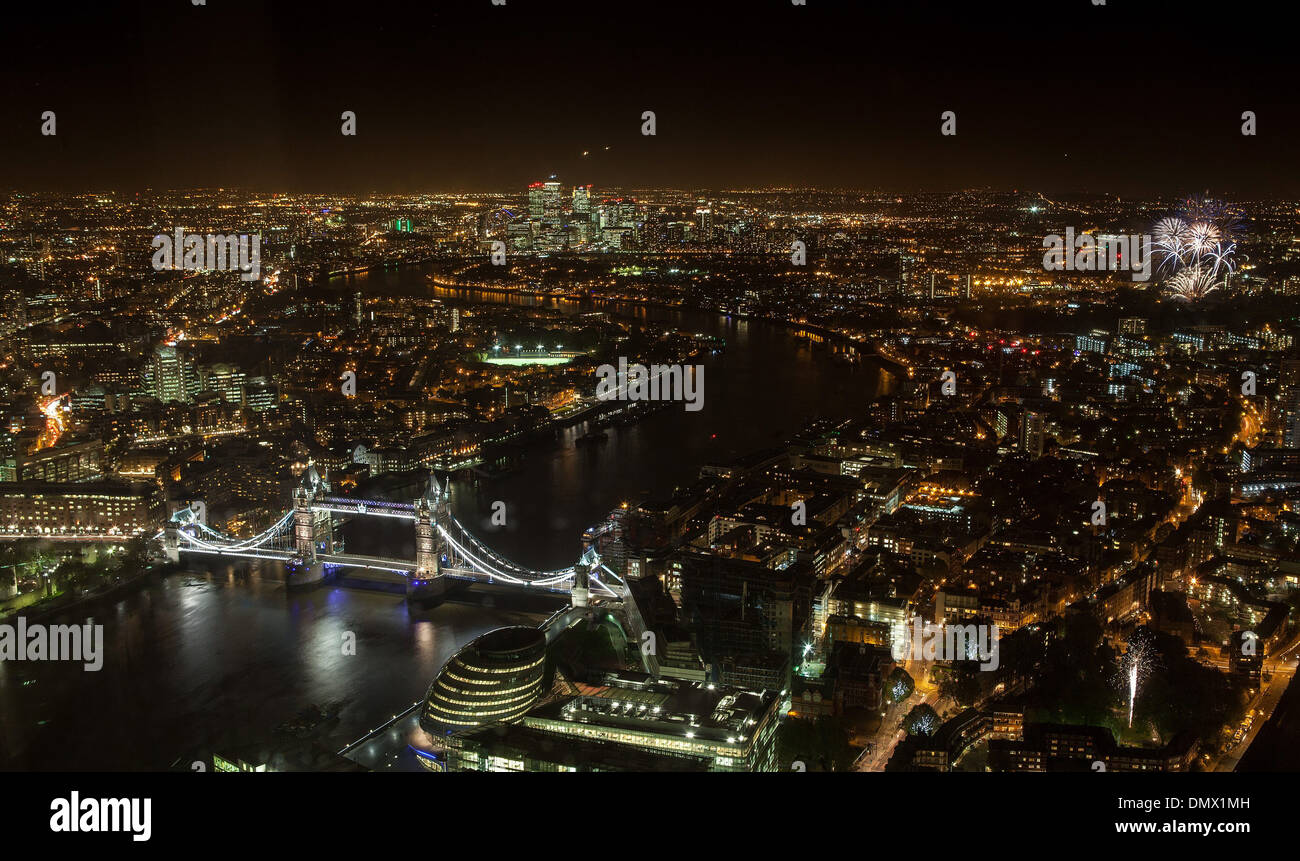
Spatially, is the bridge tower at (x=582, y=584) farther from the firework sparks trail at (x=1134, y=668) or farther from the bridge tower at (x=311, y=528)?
the firework sparks trail at (x=1134, y=668)

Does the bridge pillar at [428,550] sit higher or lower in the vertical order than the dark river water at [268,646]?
higher

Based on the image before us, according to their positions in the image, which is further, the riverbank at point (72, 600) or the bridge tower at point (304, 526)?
the bridge tower at point (304, 526)

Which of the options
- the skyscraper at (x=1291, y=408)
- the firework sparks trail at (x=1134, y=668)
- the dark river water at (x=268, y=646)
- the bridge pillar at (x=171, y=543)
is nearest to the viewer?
the dark river water at (x=268, y=646)

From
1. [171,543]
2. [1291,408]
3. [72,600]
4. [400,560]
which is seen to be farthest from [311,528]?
[1291,408]

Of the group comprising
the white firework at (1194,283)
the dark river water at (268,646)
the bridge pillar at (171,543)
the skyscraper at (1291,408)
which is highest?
the white firework at (1194,283)

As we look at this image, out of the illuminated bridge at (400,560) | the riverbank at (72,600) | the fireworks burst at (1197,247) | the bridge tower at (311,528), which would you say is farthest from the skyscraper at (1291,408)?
the riverbank at (72,600)

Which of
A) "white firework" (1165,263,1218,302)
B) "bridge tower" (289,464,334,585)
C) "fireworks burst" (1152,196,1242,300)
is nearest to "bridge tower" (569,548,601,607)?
"bridge tower" (289,464,334,585)
